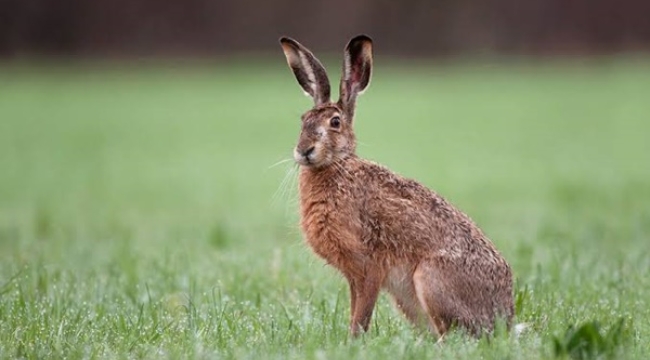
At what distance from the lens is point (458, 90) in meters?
29.5

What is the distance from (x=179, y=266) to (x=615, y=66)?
2631 centimetres

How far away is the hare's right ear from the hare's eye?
0.15 m

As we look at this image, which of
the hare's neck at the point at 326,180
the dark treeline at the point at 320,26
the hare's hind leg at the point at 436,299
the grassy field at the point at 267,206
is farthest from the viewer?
the dark treeline at the point at 320,26

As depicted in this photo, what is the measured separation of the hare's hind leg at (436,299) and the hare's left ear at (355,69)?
1.02 metres

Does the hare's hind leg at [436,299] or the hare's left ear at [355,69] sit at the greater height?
the hare's left ear at [355,69]

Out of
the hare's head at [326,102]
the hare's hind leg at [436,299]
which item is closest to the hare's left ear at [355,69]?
the hare's head at [326,102]

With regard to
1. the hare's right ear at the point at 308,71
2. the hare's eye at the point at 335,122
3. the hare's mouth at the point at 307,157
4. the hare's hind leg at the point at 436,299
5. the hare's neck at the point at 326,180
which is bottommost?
the hare's hind leg at the point at 436,299

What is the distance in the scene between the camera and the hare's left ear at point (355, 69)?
612 cm

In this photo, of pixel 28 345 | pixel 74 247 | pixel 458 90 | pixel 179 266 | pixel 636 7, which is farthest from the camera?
pixel 636 7

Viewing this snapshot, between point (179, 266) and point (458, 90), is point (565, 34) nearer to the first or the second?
point (458, 90)

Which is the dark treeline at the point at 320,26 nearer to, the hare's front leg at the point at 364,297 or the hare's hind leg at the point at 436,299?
the hare's front leg at the point at 364,297

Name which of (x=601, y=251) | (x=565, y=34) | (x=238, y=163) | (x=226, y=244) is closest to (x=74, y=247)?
(x=226, y=244)

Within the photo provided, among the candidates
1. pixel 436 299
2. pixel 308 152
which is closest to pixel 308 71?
pixel 308 152

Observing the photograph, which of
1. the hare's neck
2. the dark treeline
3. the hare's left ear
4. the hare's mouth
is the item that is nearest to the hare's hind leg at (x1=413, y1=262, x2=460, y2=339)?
the hare's neck
